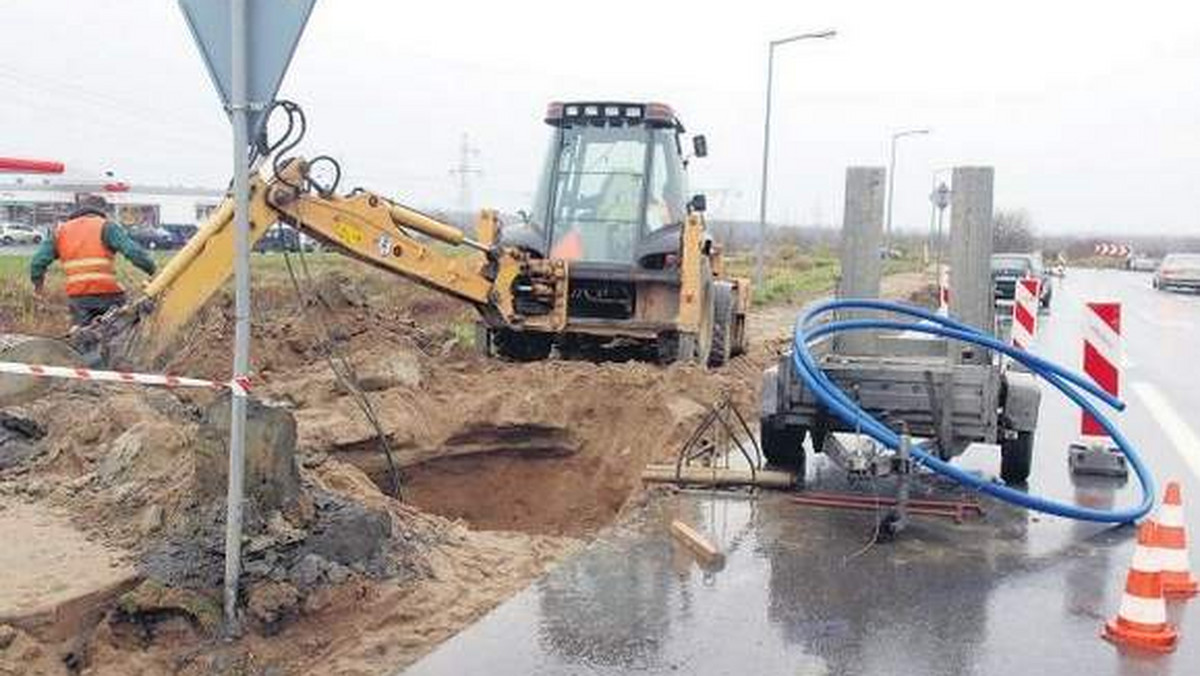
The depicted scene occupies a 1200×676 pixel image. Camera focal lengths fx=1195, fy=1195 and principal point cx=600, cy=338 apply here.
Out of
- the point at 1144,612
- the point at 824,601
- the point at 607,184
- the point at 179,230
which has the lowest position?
the point at 824,601

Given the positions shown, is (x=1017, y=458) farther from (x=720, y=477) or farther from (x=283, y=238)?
(x=283, y=238)

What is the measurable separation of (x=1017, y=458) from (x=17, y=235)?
210 feet

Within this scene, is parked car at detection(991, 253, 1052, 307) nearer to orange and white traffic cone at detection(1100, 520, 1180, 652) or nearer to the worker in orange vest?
the worker in orange vest

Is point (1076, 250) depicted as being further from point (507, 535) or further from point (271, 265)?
point (507, 535)

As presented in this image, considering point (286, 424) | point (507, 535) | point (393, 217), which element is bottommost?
point (507, 535)

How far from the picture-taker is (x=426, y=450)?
1029 centimetres

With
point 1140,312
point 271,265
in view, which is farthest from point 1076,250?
point 271,265

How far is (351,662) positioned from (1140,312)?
30.5 meters

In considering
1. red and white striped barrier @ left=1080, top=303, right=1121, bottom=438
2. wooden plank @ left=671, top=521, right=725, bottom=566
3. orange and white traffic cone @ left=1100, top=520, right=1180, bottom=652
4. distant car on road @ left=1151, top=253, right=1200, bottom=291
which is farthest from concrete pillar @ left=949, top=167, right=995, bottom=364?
distant car on road @ left=1151, top=253, right=1200, bottom=291

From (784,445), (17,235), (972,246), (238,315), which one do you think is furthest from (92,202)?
(17,235)

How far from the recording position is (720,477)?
8.24 metres

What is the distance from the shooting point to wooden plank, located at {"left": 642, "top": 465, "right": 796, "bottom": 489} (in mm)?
8211

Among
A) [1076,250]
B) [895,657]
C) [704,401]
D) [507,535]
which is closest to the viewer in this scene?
[895,657]

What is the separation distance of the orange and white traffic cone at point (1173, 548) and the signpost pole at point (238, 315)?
14.3ft
